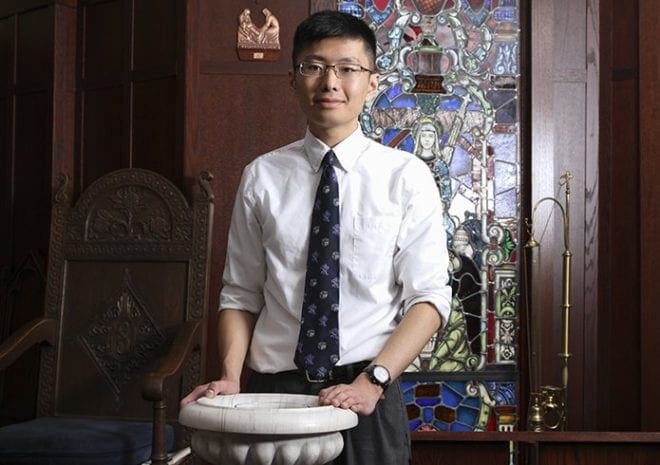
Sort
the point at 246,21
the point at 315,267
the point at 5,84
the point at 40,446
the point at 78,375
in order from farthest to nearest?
the point at 5,84
the point at 246,21
the point at 78,375
the point at 40,446
the point at 315,267

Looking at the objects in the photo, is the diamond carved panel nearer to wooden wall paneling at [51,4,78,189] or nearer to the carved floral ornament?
wooden wall paneling at [51,4,78,189]

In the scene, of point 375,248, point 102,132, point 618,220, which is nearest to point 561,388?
point 618,220

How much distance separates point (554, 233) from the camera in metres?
3.46

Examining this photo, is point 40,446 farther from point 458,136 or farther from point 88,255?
point 458,136

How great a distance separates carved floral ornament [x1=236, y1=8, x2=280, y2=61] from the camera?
11.1 feet

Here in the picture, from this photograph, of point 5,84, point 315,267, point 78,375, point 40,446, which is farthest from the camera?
point 5,84

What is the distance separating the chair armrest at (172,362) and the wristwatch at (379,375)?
39.4 inches

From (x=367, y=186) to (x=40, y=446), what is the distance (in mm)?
1294

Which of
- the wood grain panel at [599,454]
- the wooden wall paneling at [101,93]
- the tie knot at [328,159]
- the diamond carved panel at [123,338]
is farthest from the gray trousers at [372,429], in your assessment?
the wooden wall paneling at [101,93]

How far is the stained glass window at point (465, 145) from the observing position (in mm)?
3414

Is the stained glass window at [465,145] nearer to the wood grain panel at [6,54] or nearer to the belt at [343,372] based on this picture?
the wood grain panel at [6,54]

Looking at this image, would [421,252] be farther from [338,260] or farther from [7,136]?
[7,136]

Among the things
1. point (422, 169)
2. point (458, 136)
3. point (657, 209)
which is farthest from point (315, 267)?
point (657, 209)

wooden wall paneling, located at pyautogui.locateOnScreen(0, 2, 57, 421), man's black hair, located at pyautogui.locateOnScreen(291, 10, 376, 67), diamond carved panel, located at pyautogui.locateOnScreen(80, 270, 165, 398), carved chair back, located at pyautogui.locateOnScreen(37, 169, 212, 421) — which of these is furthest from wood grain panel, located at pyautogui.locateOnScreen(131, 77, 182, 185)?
man's black hair, located at pyautogui.locateOnScreen(291, 10, 376, 67)
